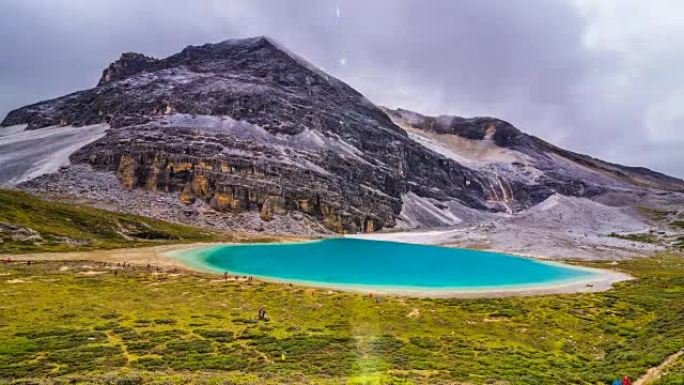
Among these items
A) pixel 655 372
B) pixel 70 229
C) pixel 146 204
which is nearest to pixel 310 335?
pixel 655 372

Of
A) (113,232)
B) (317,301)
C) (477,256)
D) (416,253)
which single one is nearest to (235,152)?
(113,232)

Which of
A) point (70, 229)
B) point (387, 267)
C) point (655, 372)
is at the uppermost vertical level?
point (70, 229)

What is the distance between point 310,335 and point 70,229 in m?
91.0

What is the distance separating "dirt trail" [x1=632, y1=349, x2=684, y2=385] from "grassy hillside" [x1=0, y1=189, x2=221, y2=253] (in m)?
90.1

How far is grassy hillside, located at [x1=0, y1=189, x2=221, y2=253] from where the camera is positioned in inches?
3428

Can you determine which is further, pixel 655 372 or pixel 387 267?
pixel 387 267

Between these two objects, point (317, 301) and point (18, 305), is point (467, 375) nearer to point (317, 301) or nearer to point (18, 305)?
point (317, 301)

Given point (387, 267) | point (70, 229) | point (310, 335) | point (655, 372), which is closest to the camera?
point (655, 372)

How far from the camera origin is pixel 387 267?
86000mm

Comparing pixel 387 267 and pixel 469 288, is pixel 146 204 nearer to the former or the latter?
pixel 387 267

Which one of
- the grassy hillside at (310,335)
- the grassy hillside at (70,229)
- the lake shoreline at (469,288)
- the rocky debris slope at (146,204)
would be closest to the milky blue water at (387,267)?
the lake shoreline at (469,288)

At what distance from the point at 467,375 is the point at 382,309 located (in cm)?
1840

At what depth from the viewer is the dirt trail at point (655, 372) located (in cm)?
2356

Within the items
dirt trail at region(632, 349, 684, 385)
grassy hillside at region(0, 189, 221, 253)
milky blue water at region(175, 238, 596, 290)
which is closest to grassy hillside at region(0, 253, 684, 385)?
dirt trail at region(632, 349, 684, 385)
